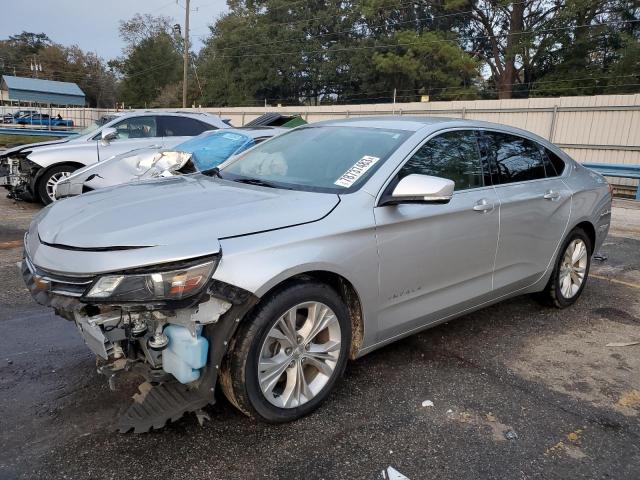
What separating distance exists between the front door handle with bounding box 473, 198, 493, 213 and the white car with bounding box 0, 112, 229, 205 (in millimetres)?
6081

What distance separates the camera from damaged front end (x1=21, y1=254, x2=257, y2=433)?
239cm

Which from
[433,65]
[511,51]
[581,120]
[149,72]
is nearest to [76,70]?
[149,72]

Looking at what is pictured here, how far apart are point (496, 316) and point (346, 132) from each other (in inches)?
84.8

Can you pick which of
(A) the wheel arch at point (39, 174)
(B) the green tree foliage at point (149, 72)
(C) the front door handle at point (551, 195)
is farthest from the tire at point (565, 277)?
(B) the green tree foliage at point (149, 72)

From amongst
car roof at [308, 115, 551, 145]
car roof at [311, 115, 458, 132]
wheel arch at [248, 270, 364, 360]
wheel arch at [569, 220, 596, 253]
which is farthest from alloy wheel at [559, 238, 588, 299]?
wheel arch at [248, 270, 364, 360]

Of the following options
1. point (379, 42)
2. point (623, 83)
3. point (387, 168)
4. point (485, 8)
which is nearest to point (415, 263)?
point (387, 168)

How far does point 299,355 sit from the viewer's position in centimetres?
287

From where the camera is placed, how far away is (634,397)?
11.0 ft

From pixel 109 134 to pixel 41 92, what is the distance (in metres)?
42.8

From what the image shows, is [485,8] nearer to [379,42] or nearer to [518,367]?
[379,42]

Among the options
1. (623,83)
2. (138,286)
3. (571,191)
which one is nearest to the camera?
(138,286)

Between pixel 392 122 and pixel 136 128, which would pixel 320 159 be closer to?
pixel 392 122

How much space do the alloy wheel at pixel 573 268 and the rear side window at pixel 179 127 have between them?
6705 millimetres

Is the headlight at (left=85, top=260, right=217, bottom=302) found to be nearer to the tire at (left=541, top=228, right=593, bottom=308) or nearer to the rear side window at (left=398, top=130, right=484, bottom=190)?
the rear side window at (left=398, top=130, right=484, bottom=190)
